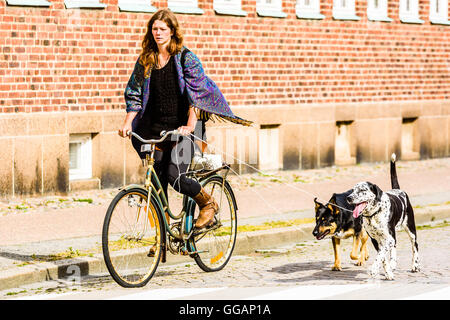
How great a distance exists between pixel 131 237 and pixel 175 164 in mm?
705

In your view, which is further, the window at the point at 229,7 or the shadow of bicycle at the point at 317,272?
the window at the point at 229,7

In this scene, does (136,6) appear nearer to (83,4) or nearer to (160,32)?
(83,4)

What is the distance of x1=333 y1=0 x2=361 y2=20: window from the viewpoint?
1878 cm

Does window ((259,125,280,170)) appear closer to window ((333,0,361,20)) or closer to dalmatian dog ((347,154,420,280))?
window ((333,0,361,20))

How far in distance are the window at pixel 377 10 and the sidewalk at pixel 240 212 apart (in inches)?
106

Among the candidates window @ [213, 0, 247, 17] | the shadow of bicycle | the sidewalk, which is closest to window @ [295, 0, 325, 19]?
window @ [213, 0, 247, 17]

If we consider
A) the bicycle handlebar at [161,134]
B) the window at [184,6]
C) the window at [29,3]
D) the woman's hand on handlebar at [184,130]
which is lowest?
the bicycle handlebar at [161,134]

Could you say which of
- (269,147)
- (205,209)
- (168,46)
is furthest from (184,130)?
(269,147)

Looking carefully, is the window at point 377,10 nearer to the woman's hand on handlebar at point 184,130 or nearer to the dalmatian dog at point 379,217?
the dalmatian dog at point 379,217

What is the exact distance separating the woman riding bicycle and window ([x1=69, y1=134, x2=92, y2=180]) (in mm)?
6432

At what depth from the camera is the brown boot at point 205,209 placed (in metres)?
8.56

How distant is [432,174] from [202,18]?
173 inches

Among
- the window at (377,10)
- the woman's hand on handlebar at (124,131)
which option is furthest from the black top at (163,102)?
the window at (377,10)
